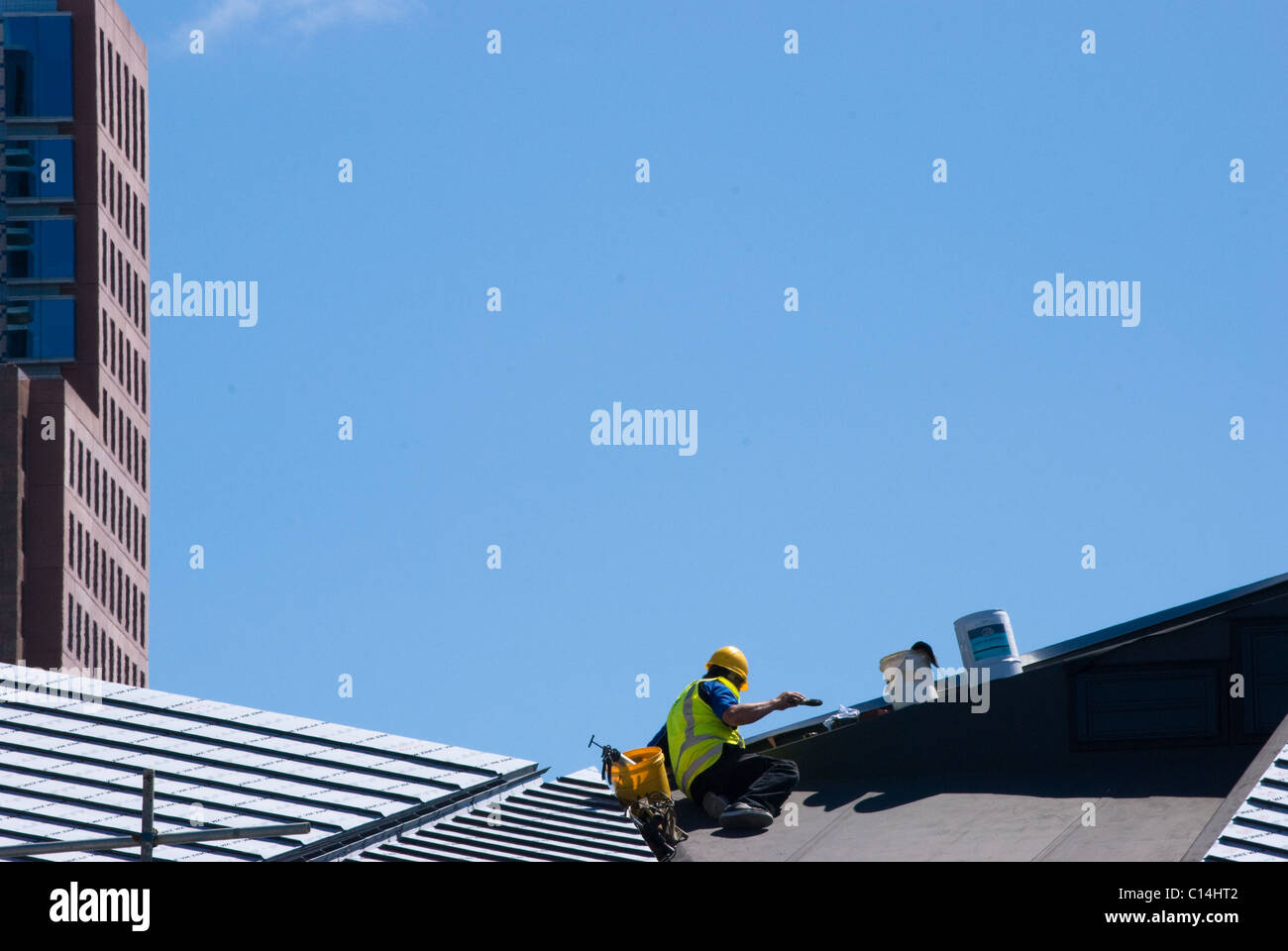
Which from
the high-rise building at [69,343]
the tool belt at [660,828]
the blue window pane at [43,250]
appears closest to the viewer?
the tool belt at [660,828]

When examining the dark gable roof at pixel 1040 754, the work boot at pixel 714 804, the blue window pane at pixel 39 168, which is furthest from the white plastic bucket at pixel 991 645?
the blue window pane at pixel 39 168

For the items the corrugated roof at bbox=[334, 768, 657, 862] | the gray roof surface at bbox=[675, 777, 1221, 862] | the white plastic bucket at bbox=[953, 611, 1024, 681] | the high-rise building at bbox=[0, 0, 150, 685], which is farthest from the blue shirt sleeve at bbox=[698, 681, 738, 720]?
the high-rise building at bbox=[0, 0, 150, 685]

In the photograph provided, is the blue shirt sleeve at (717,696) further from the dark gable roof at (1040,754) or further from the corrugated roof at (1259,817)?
the corrugated roof at (1259,817)

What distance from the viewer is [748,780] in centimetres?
1888

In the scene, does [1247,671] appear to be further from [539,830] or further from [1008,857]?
[539,830]

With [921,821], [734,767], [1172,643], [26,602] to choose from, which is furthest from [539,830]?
[26,602]

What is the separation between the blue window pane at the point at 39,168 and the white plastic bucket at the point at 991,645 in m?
93.7

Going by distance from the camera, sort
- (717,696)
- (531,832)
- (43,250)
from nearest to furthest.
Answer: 1. (531,832)
2. (717,696)
3. (43,250)

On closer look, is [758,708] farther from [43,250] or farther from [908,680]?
[43,250]

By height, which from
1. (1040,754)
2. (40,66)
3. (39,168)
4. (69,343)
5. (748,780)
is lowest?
(748,780)

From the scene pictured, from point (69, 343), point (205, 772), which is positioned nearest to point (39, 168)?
point (69, 343)

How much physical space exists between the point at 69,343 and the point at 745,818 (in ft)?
310

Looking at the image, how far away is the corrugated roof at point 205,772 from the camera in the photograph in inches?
672
